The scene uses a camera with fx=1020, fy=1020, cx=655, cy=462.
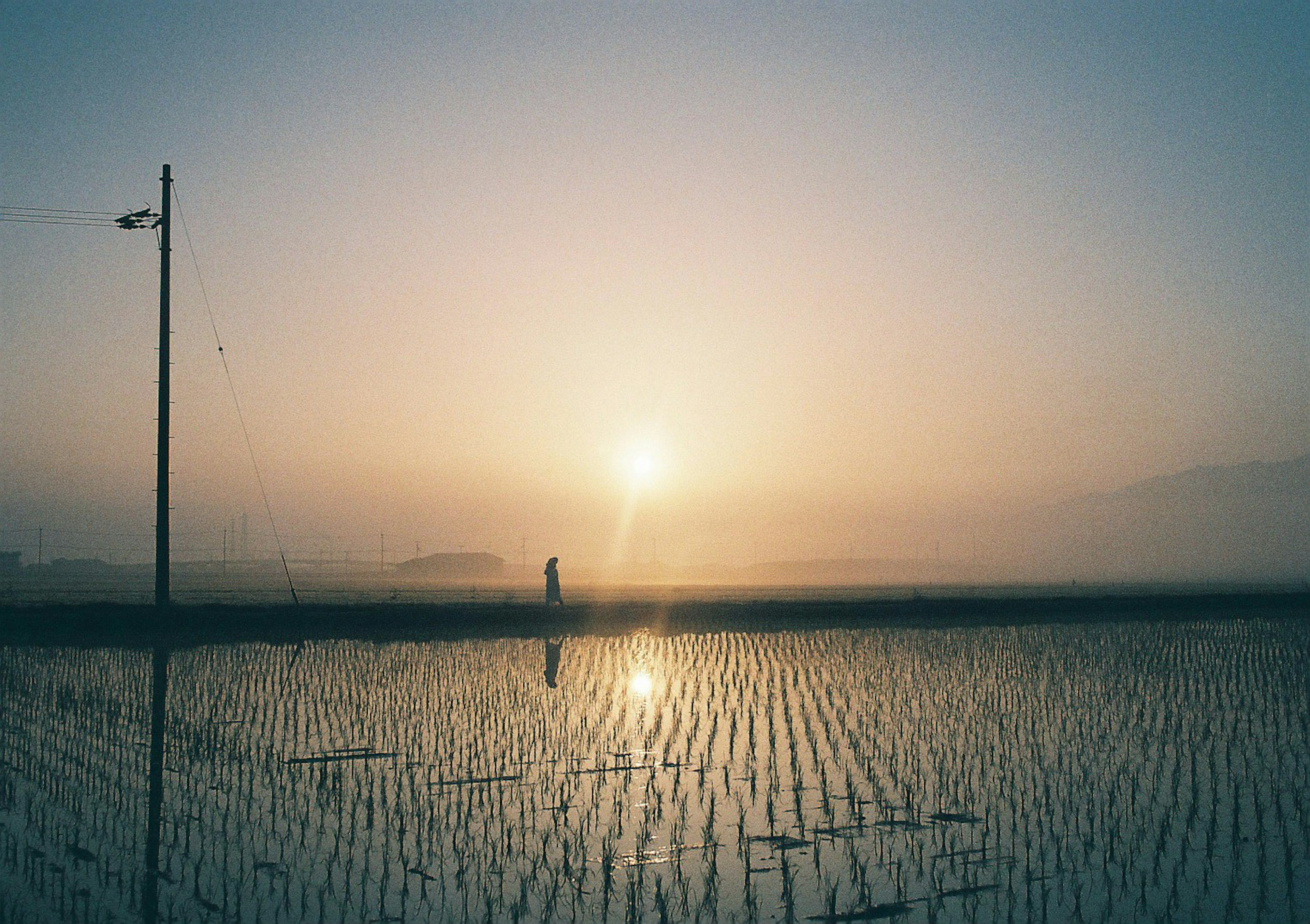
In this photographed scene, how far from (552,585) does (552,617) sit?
3546mm

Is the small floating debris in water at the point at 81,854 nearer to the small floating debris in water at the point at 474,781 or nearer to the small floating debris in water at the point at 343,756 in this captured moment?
the small floating debris in water at the point at 474,781

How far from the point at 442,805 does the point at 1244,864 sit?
6.03 m

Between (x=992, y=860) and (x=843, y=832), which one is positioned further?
(x=843, y=832)

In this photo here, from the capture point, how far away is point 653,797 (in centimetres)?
882

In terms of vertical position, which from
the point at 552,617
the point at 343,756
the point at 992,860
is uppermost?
the point at 552,617

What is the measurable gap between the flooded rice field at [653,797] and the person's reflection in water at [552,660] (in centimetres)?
32

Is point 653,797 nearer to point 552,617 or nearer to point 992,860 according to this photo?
point 992,860

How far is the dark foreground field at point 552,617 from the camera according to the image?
2244cm

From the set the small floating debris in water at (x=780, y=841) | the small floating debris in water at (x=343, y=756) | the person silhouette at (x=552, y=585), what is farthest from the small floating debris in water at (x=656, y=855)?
the person silhouette at (x=552, y=585)

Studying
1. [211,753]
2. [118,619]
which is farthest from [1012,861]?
[118,619]

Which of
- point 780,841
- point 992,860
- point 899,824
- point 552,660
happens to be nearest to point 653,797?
point 780,841

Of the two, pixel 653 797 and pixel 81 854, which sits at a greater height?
pixel 81 854

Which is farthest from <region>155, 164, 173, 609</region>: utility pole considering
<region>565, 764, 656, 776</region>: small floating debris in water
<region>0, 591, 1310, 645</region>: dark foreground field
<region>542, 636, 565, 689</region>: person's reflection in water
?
<region>565, 764, 656, 776</region>: small floating debris in water

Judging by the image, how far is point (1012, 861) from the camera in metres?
7.05
